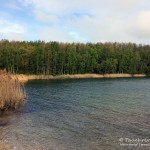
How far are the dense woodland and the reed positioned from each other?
6193 centimetres

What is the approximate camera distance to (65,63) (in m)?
103

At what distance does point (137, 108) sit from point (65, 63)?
73.9 meters

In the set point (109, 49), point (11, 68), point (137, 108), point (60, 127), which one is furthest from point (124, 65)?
point (60, 127)

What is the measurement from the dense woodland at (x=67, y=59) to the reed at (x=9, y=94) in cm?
6193

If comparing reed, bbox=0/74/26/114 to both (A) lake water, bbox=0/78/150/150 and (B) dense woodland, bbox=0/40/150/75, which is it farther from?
(B) dense woodland, bbox=0/40/150/75

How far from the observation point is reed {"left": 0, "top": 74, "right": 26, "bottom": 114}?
28.0 m

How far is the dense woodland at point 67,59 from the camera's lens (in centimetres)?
9506

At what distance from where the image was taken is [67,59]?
103500 mm

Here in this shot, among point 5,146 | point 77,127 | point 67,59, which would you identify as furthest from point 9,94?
point 67,59

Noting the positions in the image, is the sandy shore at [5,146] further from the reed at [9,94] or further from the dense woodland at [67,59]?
the dense woodland at [67,59]

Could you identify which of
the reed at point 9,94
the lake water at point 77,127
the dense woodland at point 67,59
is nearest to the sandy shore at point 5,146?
the lake water at point 77,127

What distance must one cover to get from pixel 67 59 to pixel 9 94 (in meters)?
75.3

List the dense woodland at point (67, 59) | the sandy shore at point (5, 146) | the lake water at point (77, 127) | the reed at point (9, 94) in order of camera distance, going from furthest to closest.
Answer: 1. the dense woodland at point (67, 59)
2. the reed at point (9, 94)
3. the lake water at point (77, 127)
4. the sandy shore at point (5, 146)

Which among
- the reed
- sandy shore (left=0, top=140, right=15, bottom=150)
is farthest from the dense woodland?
sandy shore (left=0, top=140, right=15, bottom=150)
